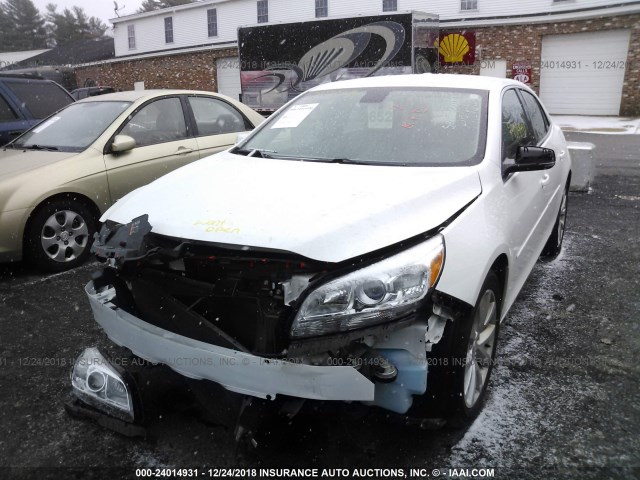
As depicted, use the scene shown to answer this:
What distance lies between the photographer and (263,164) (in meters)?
3.11

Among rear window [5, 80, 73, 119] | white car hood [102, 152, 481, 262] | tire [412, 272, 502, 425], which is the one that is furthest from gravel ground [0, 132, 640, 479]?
rear window [5, 80, 73, 119]

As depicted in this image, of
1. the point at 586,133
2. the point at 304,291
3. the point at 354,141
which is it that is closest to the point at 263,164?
the point at 354,141

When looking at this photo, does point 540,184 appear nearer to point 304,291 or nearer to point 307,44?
point 304,291

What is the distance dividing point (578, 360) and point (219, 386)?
7.07ft

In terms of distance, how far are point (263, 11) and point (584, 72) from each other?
54.3 feet

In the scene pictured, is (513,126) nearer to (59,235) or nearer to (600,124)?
(59,235)

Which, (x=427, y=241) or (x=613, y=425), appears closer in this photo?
(x=427, y=241)

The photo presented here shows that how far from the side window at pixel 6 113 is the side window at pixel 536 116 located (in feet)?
19.9

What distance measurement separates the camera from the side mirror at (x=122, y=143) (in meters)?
4.97

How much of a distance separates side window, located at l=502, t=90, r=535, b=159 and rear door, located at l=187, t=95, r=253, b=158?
330 cm

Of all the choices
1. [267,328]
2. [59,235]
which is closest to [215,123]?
[59,235]

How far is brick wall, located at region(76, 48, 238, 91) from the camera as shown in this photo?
28473mm

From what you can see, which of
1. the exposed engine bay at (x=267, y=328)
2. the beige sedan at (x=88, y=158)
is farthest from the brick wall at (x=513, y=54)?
the exposed engine bay at (x=267, y=328)

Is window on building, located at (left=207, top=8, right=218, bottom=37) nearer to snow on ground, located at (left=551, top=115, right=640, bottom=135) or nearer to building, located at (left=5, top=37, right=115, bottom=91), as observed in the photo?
building, located at (left=5, top=37, right=115, bottom=91)
